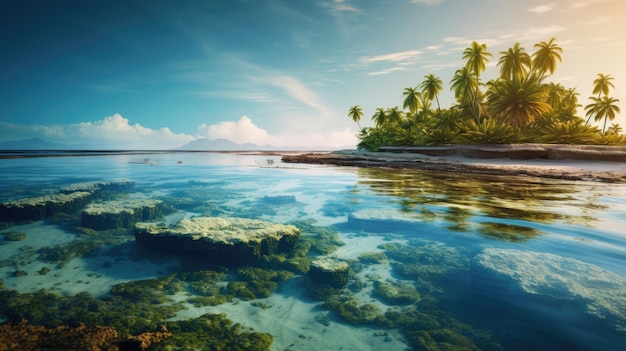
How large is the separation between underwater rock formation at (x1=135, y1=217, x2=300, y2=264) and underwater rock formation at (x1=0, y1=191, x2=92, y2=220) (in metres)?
4.97

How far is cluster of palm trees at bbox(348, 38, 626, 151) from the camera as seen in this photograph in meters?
26.4

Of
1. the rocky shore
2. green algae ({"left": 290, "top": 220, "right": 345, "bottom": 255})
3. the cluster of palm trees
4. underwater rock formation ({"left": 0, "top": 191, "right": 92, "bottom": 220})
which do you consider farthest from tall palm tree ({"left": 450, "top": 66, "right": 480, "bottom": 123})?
underwater rock formation ({"left": 0, "top": 191, "right": 92, "bottom": 220})

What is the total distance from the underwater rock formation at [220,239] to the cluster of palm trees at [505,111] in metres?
26.4

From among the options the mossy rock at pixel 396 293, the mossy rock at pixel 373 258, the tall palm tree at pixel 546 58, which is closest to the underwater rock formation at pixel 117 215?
the mossy rock at pixel 373 258

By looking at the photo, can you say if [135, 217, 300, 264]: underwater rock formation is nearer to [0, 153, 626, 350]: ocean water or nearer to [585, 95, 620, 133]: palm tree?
[0, 153, 626, 350]: ocean water

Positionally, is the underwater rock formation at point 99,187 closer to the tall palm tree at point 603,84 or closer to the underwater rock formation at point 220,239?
the underwater rock formation at point 220,239

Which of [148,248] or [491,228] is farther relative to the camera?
[491,228]

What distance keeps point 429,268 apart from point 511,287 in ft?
4.23

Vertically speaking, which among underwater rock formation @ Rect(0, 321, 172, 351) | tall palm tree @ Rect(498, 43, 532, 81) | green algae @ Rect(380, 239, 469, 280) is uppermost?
tall palm tree @ Rect(498, 43, 532, 81)

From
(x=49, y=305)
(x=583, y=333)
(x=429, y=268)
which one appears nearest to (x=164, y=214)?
(x=49, y=305)

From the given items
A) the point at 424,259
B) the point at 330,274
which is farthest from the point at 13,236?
the point at 424,259

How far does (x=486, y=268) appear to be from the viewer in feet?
16.0

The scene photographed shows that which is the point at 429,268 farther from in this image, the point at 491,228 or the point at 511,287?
the point at 491,228

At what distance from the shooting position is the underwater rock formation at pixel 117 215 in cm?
782
